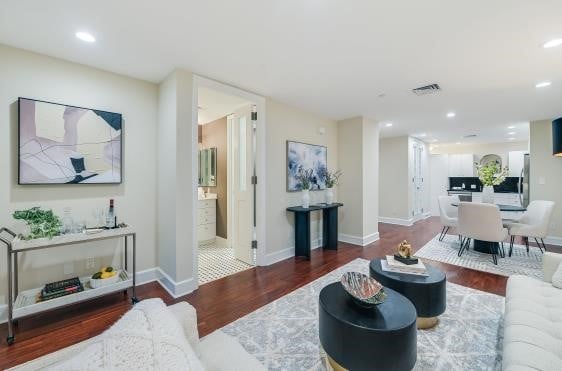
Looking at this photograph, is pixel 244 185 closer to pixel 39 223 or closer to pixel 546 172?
pixel 39 223

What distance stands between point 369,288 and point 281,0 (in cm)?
208

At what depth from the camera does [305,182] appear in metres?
4.17

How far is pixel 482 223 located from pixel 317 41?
359 centimetres

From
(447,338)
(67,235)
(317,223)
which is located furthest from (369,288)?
(317,223)

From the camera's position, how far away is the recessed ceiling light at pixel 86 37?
206 cm

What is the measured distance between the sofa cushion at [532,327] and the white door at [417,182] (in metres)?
5.40

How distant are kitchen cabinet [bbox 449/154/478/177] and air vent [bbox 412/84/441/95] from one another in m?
5.97

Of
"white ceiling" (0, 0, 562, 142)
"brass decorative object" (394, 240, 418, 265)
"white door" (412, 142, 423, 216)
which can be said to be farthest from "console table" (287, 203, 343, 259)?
"white door" (412, 142, 423, 216)

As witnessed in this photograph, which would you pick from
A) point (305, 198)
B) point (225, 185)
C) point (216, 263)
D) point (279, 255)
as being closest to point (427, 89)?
point (305, 198)

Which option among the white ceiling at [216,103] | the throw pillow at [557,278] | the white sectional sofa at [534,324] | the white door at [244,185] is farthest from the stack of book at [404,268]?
the white ceiling at [216,103]

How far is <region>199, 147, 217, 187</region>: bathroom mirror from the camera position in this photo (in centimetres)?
504

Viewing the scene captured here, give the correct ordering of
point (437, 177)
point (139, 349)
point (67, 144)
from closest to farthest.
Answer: point (139, 349)
point (67, 144)
point (437, 177)

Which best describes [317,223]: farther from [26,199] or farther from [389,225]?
[26,199]

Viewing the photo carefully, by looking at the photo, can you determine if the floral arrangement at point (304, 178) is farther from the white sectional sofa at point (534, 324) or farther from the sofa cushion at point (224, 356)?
the sofa cushion at point (224, 356)
